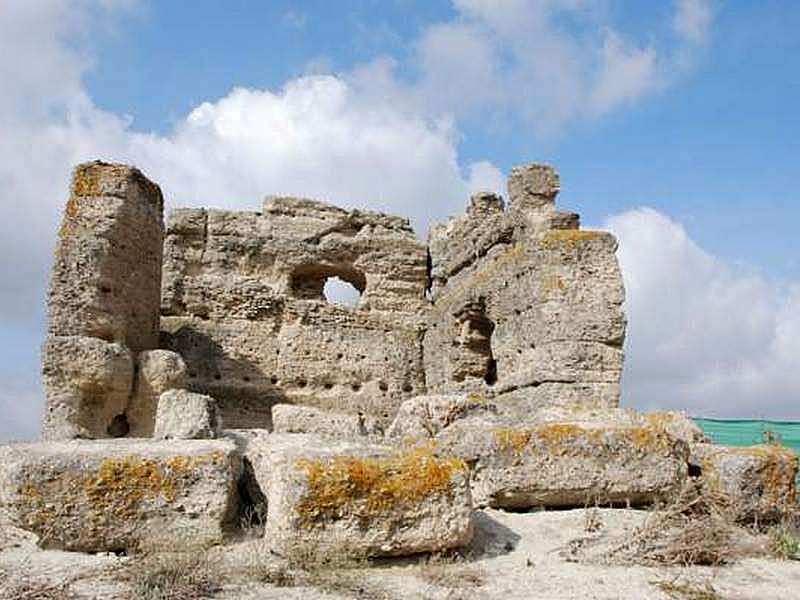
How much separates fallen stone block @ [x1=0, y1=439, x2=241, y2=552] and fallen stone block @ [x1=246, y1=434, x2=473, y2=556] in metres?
0.35

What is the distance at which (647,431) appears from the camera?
202 inches

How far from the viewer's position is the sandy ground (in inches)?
141

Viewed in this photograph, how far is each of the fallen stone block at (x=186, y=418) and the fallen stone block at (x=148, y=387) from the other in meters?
3.45

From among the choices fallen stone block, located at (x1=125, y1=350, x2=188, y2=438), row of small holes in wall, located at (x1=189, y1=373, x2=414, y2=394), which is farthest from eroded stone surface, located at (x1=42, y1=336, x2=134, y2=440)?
row of small holes in wall, located at (x1=189, y1=373, x2=414, y2=394)

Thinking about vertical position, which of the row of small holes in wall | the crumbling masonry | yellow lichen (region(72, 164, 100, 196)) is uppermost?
yellow lichen (region(72, 164, 100, 196))

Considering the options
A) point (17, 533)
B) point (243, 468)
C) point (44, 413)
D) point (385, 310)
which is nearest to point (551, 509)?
point (243, 468)

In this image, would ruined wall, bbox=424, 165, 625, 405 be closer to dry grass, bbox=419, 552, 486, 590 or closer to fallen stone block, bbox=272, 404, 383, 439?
fallen stone block, bbox=272, 404, 383, 439

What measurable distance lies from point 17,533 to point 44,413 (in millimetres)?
5000

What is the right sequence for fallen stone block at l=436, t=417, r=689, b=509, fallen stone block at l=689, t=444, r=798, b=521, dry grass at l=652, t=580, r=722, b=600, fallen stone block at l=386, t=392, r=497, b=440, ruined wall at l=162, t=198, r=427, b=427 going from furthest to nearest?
ruined wall at l=162, t=198, r=427, b=427 → fallen stone block at l=386, t=392, r=497, b=440 → fallen stone block at l=689, t=444, r=798, b=521 → fallen stone block at l=436, t=417, r=689, b=509 → dry grass at l=652, t=580, r=722, b=600

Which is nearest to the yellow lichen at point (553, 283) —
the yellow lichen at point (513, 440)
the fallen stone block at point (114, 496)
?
the yellow lichen at point (513, 440)

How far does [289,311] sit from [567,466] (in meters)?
8.19

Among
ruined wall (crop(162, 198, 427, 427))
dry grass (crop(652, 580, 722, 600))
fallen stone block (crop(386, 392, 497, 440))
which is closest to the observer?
dry grass (crop(652, 580, 722, 600))

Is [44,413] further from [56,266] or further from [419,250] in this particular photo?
[419,250]

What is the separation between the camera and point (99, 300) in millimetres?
9602
